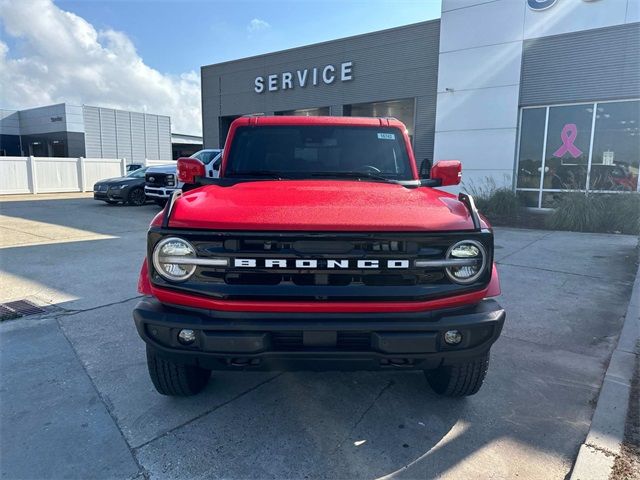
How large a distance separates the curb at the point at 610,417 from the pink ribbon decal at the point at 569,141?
410 inches

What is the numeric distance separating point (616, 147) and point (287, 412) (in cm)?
1327

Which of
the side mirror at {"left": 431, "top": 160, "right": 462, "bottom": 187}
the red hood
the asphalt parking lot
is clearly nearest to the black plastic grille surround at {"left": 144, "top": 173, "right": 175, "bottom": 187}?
the asphalt parking lot

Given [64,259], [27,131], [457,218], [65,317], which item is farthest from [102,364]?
[27,131]

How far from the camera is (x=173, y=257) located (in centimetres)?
225

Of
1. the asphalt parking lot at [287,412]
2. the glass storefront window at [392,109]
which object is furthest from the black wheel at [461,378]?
the glass storefront window at [392,109]

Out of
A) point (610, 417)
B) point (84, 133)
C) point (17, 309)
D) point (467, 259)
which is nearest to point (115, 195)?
point (17, 309)

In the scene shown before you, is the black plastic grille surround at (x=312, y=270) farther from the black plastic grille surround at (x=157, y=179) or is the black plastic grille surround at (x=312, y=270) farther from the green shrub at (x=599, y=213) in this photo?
the black plastic grille surround at (x=157, y=179)

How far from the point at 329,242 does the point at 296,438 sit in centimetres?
A: 118

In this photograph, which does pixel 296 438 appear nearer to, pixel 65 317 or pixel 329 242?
pixel 329 242

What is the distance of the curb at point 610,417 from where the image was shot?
7.22 feet

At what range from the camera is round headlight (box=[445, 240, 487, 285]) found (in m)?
2.29

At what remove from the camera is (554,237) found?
374 inches

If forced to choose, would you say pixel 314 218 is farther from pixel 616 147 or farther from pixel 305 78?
pixel 305 78

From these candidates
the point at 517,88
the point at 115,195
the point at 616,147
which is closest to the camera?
the point at 616,147
